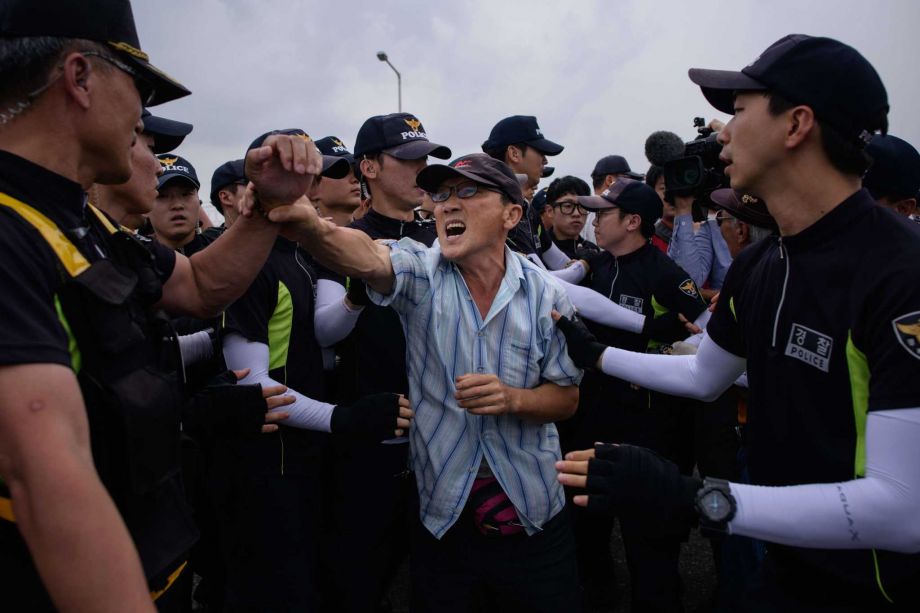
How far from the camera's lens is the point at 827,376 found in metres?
1.69

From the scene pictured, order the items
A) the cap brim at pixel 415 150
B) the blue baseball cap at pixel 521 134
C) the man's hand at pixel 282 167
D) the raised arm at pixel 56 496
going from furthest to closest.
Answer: the blue baseball cap at pixel 521 134, the cap brim at pixel 415 150, the man's hand at pixel 282 167, the raised arm at pixel 56 496

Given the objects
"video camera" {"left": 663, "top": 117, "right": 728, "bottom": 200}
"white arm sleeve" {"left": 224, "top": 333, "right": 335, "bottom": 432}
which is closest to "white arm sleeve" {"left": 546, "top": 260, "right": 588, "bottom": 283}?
"video camera" {"left": 663, "top": 117, "right": 728, "bottom": 200}

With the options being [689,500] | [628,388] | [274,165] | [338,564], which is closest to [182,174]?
[274,165]

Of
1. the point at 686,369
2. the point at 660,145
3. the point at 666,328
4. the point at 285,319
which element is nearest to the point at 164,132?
the point at 285,319

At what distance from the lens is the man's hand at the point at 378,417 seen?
2.50m

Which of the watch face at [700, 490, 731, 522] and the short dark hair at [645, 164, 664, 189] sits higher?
the short dark hair at [645, 164, 664, 189]

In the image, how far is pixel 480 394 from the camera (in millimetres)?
2223

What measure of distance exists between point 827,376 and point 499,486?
125 centimetres

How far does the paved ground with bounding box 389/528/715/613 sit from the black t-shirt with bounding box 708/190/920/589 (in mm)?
2303

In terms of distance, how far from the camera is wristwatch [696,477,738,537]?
5.24 feet

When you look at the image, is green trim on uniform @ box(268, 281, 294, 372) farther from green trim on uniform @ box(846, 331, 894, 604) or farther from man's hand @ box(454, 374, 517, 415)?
green trim on uniform @ box(846, 331, 894, 604)

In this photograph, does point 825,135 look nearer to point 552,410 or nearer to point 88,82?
point 552,410

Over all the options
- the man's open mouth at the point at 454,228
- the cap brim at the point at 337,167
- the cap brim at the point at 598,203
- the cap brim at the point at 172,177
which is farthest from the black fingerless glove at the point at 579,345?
the cap brim at the point at 172,177

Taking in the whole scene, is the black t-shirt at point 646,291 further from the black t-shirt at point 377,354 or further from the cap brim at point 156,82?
the cap brim at point 156,82
